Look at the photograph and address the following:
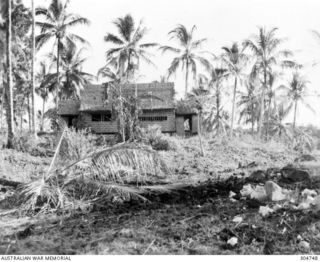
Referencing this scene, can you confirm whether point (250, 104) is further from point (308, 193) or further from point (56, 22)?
point (308, 193)

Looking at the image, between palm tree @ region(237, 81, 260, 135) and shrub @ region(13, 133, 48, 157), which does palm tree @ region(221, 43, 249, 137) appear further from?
shrub @ region(13, 133, 48, 157)

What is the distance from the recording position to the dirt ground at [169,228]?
4668 mm

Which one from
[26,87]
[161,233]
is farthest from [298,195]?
[26,87]

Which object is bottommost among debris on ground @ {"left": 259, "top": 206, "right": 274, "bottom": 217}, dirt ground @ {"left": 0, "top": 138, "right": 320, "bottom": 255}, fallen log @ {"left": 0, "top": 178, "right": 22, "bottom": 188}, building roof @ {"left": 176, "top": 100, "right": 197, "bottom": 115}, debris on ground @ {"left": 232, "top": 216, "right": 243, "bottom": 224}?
fallen log @ {"left": 0, "top": 178, "right": 22, "bottom": 188}

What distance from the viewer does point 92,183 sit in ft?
22.9

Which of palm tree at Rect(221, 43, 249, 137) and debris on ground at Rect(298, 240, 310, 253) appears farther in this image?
palm tree at Rect(221, 43, 249, 137)

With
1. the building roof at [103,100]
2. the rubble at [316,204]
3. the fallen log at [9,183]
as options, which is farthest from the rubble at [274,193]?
the building roof at [103,100]

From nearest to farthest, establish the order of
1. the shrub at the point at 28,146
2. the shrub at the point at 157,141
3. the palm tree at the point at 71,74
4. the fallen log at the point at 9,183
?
the fallen log at the point at 9,183 → the shrub at the point at 28,146 → the shrub at the point at 157,141 → the palm tree at the point at 71,74

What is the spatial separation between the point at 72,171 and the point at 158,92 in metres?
15.3

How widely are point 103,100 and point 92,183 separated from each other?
1432 centimetres

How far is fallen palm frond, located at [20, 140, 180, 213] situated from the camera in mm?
6566

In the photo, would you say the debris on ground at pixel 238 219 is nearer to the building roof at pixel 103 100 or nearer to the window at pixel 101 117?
the building roof at pixel 103 100

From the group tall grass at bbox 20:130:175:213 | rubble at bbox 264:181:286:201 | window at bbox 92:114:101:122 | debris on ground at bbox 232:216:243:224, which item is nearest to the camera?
debris on ground at bbox 232:216:243:224

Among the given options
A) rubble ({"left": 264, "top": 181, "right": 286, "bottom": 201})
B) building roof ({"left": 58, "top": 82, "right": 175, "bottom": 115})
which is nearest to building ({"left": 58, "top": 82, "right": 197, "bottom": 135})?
building roof ({"left": 58, "top": 82, "right": 175, "bottom": 115})
